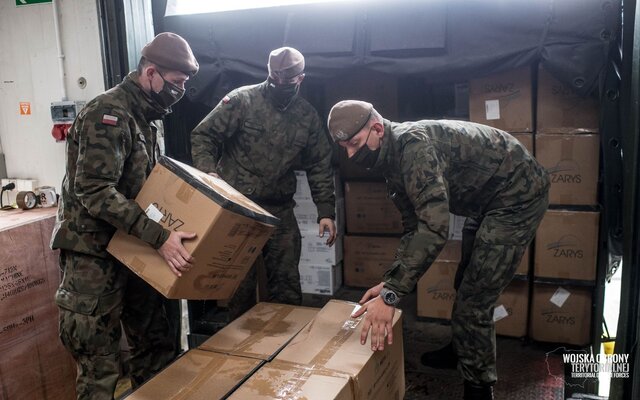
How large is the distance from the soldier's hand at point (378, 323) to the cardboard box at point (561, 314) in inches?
57.1

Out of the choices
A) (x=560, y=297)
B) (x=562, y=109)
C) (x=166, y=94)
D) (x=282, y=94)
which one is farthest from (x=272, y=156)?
(x=560, y=297)

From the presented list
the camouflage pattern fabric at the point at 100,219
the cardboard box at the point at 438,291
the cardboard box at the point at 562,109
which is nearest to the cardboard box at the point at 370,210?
the cardboard box at the point at 438,291

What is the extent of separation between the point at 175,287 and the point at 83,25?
5.76ft

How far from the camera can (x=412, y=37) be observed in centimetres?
254

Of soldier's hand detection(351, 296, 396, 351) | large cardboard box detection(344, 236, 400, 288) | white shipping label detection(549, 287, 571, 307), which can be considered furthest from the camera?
large cardboard box detection(344, 236, 400, 288)

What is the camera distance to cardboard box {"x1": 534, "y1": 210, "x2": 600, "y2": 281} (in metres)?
2.69

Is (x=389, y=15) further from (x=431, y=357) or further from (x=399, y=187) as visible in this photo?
(x=431, y=357)

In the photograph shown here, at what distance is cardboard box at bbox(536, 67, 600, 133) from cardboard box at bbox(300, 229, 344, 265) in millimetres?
1460

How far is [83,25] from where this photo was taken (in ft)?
9.09

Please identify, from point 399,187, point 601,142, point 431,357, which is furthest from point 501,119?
point 431,357

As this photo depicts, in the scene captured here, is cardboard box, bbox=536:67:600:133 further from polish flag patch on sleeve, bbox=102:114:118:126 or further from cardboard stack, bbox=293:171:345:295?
polish flag patch on sleeve, bbox=102:114:118:126

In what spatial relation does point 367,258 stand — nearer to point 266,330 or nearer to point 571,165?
point 571,165

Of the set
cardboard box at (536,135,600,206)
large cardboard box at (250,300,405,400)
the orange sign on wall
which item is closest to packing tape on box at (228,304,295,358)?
large cardboard box at (250,300,405,400)

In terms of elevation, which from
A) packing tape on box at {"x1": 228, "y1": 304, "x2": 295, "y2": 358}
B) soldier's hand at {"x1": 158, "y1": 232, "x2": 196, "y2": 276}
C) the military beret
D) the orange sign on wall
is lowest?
packing tape on box at {"x1": 228, "y1": 304, "x2": 295, "y2": 358}
